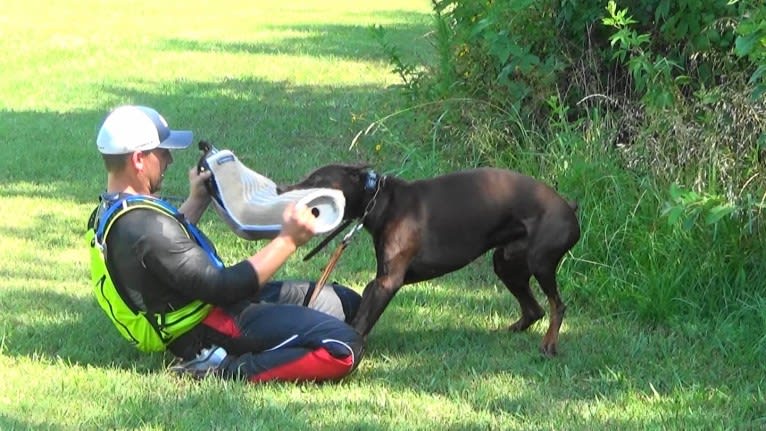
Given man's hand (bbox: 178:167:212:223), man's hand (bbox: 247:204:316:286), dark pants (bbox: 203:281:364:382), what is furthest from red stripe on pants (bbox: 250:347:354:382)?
man's hand (bbox: 178:167:212:223)

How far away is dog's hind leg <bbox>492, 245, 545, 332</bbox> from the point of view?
5.60 metres

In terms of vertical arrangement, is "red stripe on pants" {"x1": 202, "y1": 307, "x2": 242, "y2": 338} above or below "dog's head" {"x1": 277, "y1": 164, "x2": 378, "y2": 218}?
below

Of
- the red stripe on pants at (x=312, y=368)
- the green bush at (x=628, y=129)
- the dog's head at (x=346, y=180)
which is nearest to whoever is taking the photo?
the red stripe on pants at (x=312, y=368)

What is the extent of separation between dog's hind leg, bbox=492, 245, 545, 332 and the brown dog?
37 mm

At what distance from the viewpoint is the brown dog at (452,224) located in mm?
5336

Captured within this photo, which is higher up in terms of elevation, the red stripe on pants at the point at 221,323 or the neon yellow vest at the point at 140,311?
the neon yellow vest at the point at 140,311

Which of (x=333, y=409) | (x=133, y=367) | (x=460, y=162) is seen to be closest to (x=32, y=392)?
(x=133, y=367)

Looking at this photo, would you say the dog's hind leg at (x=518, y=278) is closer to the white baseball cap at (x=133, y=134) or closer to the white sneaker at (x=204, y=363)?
the white sneaker at (x=204, y=363)

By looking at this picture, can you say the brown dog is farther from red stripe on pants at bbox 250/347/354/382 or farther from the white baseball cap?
the white baseball cap

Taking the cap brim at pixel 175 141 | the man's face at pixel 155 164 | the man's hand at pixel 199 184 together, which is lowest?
the man's hand at pixel 199 184

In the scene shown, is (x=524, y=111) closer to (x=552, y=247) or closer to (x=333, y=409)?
(x=552, y=247)

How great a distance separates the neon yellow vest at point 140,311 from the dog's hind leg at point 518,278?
143 cm

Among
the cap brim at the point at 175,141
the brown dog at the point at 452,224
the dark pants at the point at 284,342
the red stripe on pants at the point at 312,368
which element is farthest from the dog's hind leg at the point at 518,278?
the cap brim at the point at 175,141

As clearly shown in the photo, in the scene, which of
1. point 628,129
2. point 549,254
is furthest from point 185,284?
point 628,129
